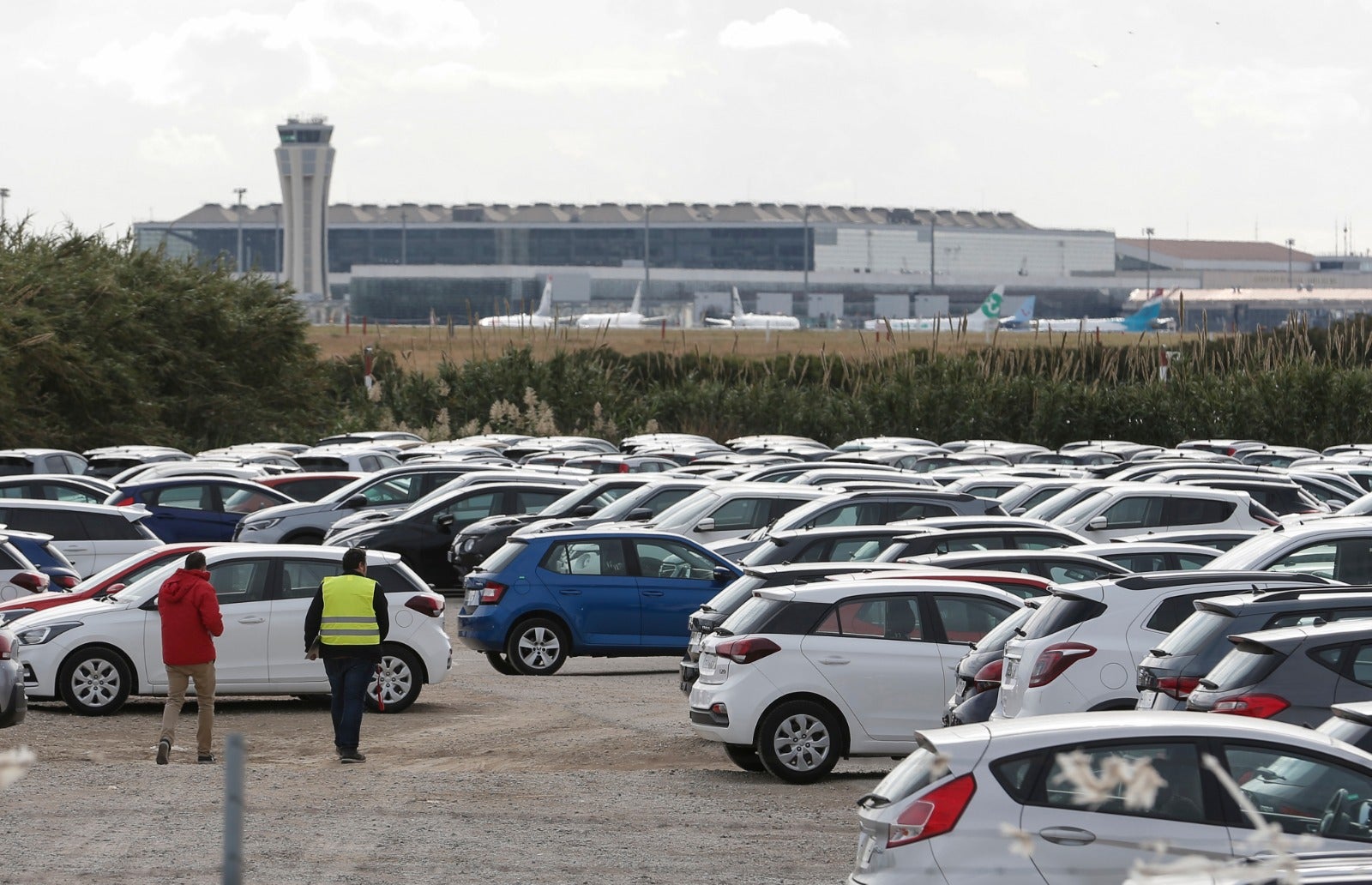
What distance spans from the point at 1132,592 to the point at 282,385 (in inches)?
1712

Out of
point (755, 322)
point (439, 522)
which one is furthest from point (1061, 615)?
point (755, 322)

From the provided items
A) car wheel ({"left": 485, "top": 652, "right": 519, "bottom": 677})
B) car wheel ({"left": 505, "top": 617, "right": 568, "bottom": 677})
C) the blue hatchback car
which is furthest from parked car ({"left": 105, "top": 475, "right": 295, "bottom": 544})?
car wheel ({"left": 505, "top": 617, "right": 568, "bottom": 677})

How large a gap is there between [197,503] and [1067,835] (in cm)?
2298

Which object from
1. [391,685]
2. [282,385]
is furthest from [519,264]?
[391,685]

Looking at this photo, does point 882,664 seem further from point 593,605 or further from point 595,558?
point 595,558

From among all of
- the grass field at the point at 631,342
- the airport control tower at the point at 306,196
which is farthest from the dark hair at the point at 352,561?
the airport control tower at the point at 306,196

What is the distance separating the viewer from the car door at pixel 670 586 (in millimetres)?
18516

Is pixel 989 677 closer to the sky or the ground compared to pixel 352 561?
closer to the ground

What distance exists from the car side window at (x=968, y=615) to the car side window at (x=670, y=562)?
5.53 meters

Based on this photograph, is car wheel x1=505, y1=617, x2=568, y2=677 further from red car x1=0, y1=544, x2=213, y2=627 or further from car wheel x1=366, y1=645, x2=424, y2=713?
red car x1=0, y1=544, x2=213, y2=627

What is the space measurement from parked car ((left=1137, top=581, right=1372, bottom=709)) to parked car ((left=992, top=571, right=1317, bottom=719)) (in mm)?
520

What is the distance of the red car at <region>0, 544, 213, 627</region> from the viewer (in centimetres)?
1712

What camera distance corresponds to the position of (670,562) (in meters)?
18.7

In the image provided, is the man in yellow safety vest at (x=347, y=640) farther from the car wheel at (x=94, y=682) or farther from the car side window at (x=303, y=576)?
the car wheel at (x=94, y=682)
